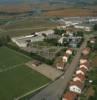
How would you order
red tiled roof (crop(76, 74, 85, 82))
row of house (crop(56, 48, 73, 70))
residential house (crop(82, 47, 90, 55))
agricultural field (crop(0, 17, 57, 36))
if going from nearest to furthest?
red tiled roof (crop(76, 74, 85, 82)), row of house (crop(56, 48, 73, 70)), residential house (crop(82, 47, 90, 55)), agricultural field (crop(0, 17, 57, 36))

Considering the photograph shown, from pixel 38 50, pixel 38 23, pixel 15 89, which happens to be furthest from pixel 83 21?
pixel 15 89

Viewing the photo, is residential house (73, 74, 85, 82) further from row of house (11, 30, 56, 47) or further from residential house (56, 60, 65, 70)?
row of house (11, 30, 56, 47)

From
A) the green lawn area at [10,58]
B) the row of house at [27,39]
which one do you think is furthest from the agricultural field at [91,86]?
the row of house at [27,39]

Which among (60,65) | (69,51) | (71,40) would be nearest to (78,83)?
(60,65)

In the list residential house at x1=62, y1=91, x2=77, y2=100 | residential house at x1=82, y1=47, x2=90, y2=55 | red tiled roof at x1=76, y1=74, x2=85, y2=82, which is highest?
→ residential house at x1=62, y1=91, x2=77, y2=100

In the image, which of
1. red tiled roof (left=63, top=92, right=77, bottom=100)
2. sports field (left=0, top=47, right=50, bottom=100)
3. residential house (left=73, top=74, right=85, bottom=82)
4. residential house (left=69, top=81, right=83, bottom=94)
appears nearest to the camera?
red tiled roof (left=63, top=92, right=77, bottom=100)

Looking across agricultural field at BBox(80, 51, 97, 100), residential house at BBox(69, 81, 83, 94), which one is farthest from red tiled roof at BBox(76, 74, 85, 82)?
residential house at BBox(69, 81, 83, 94)

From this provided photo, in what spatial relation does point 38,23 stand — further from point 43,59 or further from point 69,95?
point 69,95

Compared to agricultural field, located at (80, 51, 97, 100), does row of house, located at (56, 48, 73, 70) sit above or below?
below

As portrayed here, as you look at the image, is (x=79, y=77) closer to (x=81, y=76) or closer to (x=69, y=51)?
(x=81, y=76)
